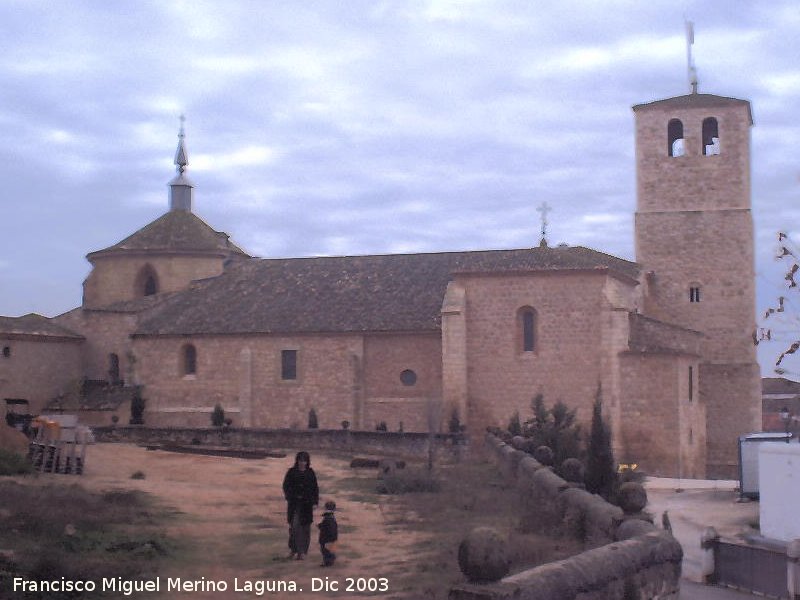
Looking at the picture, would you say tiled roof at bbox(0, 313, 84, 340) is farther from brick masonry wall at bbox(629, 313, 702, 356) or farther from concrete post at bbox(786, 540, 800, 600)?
concrete post at bbox(786, 540, 800, 600)

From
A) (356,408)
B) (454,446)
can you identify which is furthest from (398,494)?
(356,408)

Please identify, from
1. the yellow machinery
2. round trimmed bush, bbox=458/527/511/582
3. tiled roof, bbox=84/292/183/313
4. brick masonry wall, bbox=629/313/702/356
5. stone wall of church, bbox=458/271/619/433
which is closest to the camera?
round trimmed bush, bbox=458/527/511/582

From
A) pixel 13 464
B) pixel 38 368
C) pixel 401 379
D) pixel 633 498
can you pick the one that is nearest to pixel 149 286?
pixel 38 368

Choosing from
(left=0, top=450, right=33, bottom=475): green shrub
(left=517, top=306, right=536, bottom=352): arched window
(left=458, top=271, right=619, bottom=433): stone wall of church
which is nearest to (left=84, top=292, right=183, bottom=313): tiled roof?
(left=458, top=271, right=619, bottom=433): stone wall of church

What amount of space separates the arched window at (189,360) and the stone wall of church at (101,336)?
2746mm

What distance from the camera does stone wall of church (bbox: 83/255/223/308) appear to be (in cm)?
4106

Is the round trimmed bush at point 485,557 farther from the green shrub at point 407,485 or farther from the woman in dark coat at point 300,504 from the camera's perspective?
the green shrub at point 407,485

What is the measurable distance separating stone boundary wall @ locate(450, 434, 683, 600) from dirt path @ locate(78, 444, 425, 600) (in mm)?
2045

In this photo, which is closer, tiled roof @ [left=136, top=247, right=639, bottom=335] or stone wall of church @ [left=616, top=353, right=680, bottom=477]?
stone wall of church @ [left=616, top=353, right=680, bottom=477]

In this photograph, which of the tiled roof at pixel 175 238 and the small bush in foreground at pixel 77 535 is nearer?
the small bush in foreground at pixel 77 535

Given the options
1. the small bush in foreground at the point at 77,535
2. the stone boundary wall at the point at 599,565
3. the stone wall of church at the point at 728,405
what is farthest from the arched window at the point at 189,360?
the stone boundary wall at the point at 599,565

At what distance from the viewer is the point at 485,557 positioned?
7.15 m

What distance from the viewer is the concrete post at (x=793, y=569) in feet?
54.5

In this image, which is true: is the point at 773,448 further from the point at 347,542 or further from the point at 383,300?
the point at 383,300
